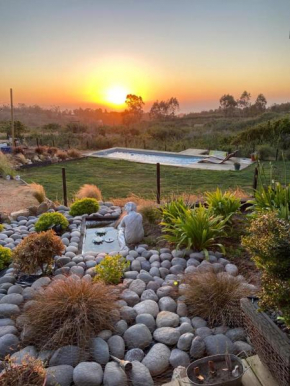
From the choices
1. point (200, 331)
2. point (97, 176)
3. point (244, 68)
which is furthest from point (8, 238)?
point (244, 68)

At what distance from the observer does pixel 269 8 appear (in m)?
8.97

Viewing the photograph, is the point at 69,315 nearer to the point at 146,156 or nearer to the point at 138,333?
the point at 138,333

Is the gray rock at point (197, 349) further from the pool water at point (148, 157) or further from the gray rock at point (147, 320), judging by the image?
the pool water at point (148, 157)

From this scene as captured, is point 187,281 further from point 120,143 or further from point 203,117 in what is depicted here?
point 203,117

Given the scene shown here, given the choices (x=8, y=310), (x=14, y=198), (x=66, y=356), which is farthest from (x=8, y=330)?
(x=14, y=198)

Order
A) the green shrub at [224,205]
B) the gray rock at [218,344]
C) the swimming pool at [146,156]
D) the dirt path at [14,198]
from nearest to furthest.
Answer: the gray rock at [218,344] → the green shrub at [224,205] → the dirt path at [14,198] → the swimming pool at [146,156]

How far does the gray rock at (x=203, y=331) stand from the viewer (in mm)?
2473

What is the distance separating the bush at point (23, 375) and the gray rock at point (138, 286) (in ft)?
4.35

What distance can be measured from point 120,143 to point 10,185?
10748mm

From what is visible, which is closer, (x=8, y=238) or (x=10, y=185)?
(x=8, y=238)

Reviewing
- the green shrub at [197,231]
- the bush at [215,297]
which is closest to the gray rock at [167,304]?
the bush at [215,297]

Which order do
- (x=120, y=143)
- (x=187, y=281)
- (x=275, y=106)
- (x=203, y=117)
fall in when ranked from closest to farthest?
(x=187, y=281), (x=120, y=143), (x=275, y=106), (x=203, y=117)

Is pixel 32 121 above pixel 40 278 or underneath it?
above

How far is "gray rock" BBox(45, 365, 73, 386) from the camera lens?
6.68ft
